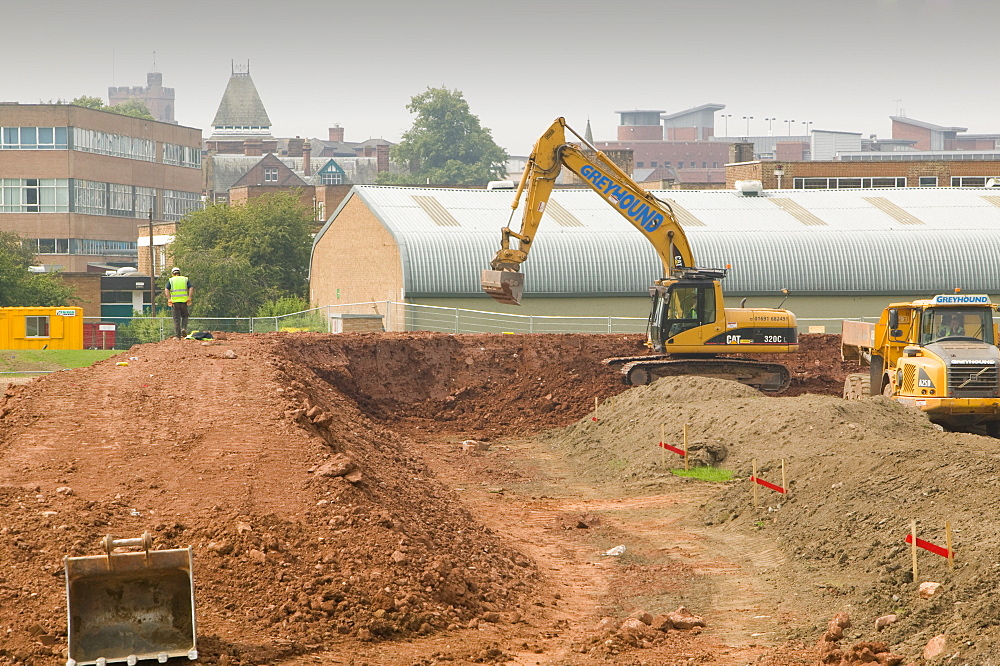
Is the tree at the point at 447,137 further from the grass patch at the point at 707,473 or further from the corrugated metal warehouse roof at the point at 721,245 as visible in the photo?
the grass patch at the point at 707,473

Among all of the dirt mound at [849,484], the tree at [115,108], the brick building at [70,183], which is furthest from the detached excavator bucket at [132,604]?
the tree at [115,108]

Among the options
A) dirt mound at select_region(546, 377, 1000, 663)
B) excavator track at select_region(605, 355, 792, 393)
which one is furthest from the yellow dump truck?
excavator track at select_region(605, 355, 792, 393)

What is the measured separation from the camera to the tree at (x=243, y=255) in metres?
58.3

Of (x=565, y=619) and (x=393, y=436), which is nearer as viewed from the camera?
(x=565, y=619)

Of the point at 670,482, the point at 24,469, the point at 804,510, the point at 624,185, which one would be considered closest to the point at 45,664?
the point at 24,469

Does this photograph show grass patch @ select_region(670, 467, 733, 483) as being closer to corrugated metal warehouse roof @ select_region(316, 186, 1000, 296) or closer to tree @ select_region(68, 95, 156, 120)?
corrugated metal warehouse roof @ select_region(316, 186, 1000, 296)

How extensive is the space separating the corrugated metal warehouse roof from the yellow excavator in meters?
13.0

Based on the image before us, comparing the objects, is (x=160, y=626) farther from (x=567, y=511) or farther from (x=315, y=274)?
(x=315, y=274)

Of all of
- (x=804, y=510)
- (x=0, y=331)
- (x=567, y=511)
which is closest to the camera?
(x=804, y=510)

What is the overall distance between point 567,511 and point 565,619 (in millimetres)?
6436

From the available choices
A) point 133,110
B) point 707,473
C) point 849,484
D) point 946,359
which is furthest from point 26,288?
point 133,110

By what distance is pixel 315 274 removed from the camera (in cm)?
5388

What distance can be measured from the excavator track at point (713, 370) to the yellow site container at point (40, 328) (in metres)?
23.8

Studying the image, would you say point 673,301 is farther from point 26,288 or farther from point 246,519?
point 26,288
